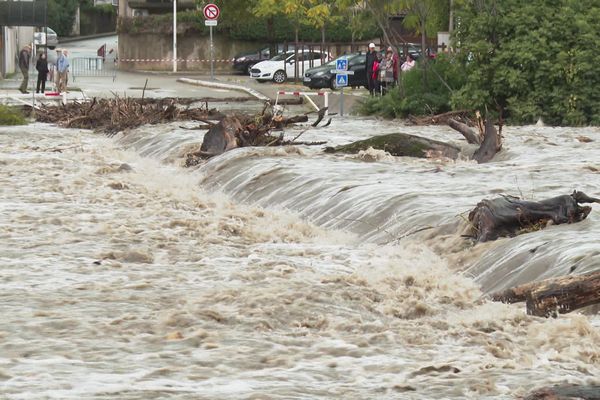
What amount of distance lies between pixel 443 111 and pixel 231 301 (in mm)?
23463

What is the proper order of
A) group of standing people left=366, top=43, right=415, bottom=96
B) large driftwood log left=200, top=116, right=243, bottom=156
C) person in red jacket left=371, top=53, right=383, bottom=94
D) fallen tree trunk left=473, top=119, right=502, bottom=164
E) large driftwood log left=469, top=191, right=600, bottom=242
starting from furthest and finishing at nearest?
person in red jacket left=371, top=53, right=383, bottom=94, group of standing people left=366, top=43, right=415, bottom=96, large driftwood log left=200, top=116, right=243, bottom=156, fallen tree trunk left=473, top=119, right=502, bottom=164, large driftwood log left=469, top=191, right=600, bottom=242

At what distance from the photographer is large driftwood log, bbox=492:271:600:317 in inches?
380

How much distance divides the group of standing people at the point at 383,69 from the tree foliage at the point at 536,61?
5.76 metres

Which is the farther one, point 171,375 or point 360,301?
point 360,301

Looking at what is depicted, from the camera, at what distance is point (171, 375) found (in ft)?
28.1

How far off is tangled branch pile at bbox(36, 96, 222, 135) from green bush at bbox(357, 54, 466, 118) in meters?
4.74

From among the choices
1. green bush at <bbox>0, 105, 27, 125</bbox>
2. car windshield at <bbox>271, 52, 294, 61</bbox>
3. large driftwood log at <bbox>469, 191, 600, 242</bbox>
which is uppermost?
large driftwood log at <bbox>469, 191, 600, 242</bbox>

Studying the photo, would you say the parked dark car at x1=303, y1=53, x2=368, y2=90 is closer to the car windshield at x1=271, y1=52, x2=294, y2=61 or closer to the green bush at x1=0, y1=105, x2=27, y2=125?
the car windshield at x1=271, y1=52, x2=294, y2=61

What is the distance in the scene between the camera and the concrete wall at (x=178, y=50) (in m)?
75.6

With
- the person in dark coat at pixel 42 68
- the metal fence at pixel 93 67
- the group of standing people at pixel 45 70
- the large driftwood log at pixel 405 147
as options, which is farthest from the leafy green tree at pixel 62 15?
the large driftwood log at pixel 405 147

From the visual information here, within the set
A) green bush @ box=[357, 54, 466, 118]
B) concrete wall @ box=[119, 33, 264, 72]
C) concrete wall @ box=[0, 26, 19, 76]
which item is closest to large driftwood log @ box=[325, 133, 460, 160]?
green bush @ box=[357, 54, 466, 118]

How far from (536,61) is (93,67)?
50925mm

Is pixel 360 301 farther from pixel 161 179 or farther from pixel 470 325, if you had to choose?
pixel 161 179

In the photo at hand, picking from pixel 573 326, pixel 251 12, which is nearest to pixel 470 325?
pixel 573 326
